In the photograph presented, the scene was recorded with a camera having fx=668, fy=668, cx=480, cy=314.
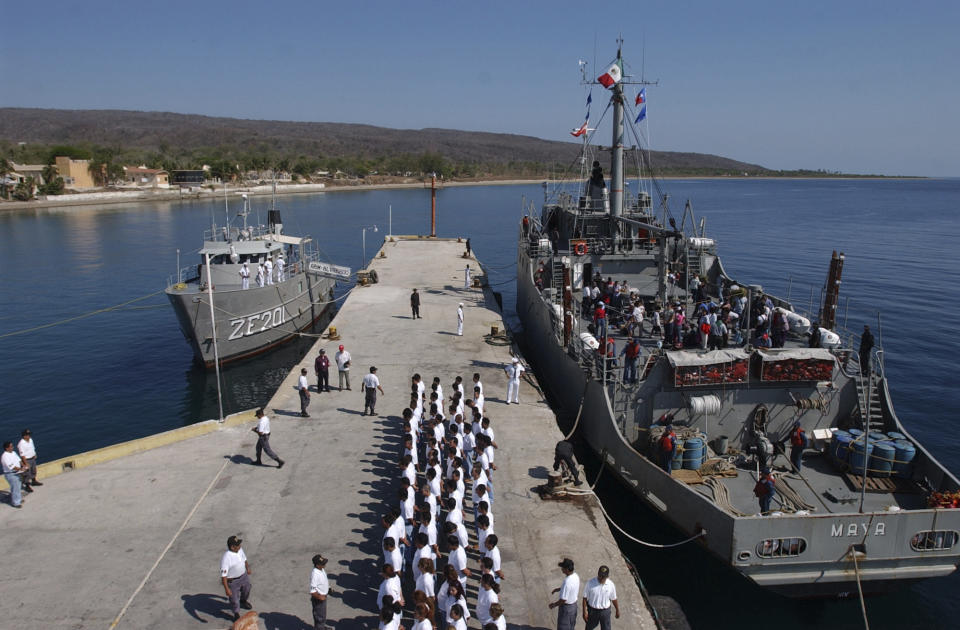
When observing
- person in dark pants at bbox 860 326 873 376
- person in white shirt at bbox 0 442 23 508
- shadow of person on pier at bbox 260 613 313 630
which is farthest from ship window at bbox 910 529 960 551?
person in white shirt at bbox 0 442 23 508

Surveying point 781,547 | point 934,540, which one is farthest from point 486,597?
point 934,540

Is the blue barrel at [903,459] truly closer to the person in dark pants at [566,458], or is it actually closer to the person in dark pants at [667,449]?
the person in dark pants at [667,449]

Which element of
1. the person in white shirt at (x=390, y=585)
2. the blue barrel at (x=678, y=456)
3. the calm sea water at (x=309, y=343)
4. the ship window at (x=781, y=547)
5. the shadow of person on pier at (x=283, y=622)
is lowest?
the calm sea water at (x=309, y=343)

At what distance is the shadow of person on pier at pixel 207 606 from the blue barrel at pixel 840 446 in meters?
12.0

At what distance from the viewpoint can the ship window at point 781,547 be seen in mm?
11312

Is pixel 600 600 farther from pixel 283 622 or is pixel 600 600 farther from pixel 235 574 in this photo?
pixel 235 574

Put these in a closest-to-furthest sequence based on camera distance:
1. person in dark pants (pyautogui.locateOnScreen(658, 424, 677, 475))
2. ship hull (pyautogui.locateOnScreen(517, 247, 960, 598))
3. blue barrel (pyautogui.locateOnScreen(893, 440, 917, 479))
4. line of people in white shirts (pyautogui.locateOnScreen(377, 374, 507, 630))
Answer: line of people in white shirts (pyautogui.locateOnScreen(377, 374, 507, 630)) → ship hull (pyautogui.locateOnScreen(517, 247, 960, 598)) → blue barrel (pyautogui.locateOnScreen(893, 440, 917, 479)) → person in dark pants (pyautogui.locateOnScreen(658, 424, 677, 475))

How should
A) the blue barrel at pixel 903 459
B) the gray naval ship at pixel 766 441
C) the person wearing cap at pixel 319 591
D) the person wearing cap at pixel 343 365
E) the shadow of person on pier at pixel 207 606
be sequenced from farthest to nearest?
the person wearing cap at pixel 343 365
the blue barrel at pixel 903 459
the gray naval ship at pixel 766 441
the shadow of person on pier at pixel 207 606
the person wearing cap at pixel 319 591

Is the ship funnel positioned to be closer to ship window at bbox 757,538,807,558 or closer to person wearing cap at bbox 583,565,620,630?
ship window at bbox 757,538,807,558

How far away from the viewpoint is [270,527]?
11867 millimetres

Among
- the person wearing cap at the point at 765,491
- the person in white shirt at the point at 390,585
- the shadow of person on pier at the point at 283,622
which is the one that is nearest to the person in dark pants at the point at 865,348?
the person wearing cap at the point at 765,491

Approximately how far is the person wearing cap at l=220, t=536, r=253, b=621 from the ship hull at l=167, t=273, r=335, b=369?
1656 centimetres

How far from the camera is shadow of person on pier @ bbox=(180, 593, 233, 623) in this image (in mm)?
A: 9570

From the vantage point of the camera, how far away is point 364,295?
3142 cm
